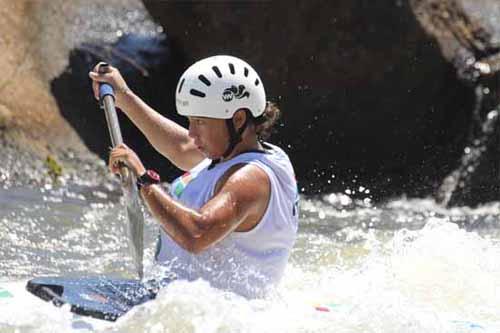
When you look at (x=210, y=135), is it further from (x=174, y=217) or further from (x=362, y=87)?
(x=362, y=87)

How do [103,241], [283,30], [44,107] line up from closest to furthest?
[103,241], [44,107], [283,30]

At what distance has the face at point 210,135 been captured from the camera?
15.3 ft

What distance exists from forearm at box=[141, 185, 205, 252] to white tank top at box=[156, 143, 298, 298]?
0.23 m

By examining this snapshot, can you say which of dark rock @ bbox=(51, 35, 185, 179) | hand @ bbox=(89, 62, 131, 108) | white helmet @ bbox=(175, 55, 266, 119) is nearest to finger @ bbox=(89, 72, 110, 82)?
hand @ bbox=(89, 62, 131, 108)

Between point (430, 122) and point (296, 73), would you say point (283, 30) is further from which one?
point (430, 122)

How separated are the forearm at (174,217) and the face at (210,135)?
15.6 inches

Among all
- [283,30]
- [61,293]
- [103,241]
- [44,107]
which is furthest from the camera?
[283,30]

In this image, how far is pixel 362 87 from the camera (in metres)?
10.4

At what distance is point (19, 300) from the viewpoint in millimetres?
4609

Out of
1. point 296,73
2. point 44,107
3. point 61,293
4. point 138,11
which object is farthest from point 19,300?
point 138,11

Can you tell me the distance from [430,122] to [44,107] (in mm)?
3475

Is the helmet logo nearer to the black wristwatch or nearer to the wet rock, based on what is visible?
the black wristwatch

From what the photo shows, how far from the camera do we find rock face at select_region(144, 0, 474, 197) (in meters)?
10.4

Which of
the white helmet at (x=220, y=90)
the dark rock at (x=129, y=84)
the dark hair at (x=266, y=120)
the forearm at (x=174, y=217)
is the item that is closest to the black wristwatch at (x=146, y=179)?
the forearm at (x=174, y=217)
